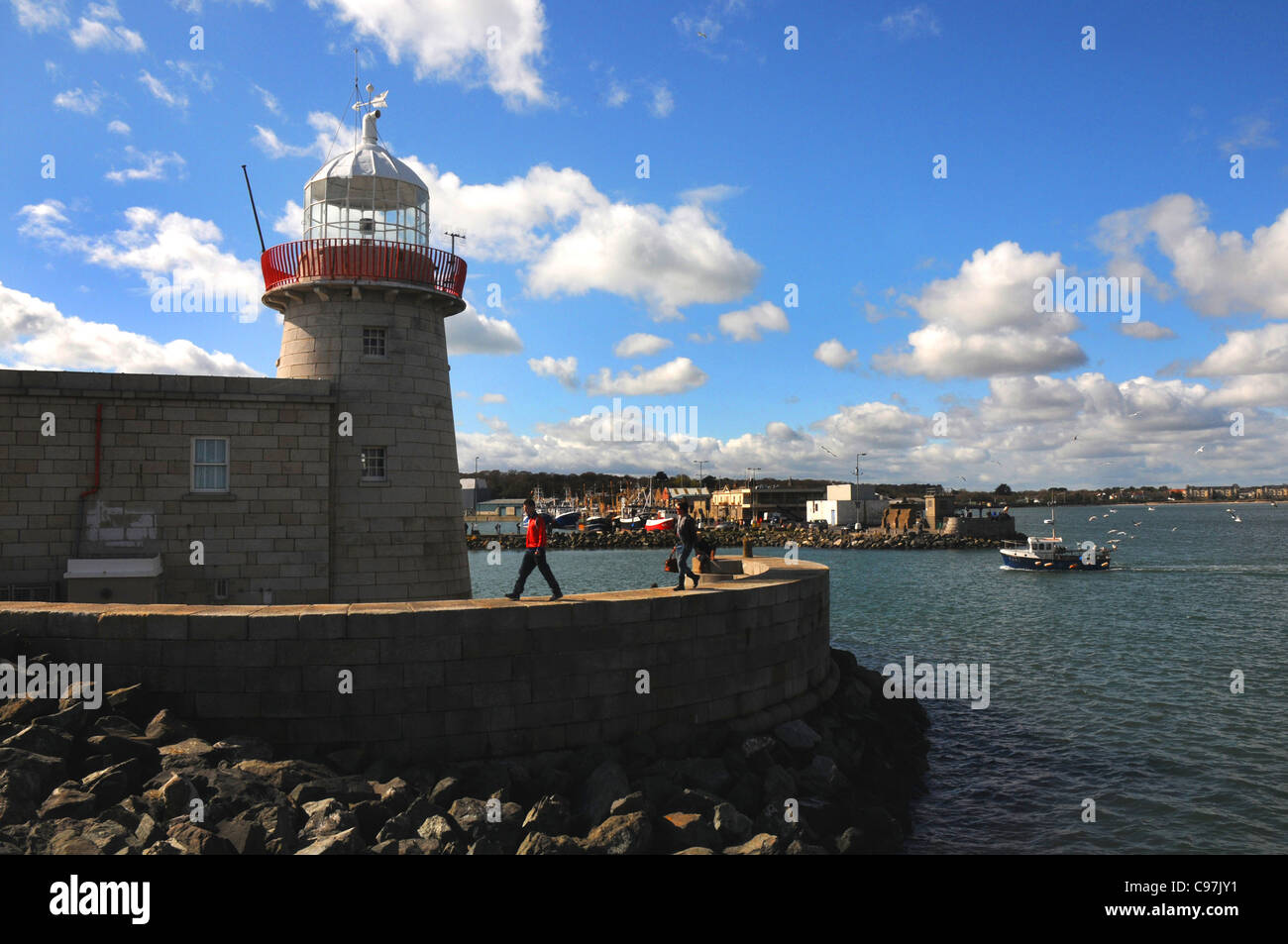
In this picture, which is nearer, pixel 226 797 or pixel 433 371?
pixel 226 797

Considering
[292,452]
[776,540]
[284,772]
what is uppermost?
[292,452]

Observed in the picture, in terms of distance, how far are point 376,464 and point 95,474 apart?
431 centimetres

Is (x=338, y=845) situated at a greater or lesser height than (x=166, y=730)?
lesser

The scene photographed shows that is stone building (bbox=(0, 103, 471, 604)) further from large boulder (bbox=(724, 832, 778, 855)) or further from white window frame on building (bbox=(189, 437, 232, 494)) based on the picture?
large boulder (bbox=(724, 832, 778, 855))

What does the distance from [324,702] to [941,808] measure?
921 cm

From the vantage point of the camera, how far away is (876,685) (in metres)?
17.3

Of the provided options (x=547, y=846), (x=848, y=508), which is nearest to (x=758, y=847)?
(x=547, y=846)

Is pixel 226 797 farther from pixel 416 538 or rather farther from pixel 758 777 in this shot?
pixel 416 538

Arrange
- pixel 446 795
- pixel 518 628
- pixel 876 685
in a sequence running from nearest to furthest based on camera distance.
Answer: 1. pixel 446 795
2. pixel 518 628
3. pixel 876 685

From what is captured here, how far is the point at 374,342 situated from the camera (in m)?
15.1

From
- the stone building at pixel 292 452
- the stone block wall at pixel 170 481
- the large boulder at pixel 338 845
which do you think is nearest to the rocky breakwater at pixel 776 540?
the stone building at pixel 292 452

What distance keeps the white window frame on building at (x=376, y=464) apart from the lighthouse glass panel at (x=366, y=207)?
407 cm

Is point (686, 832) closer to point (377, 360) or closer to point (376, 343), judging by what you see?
point (377, 360)
